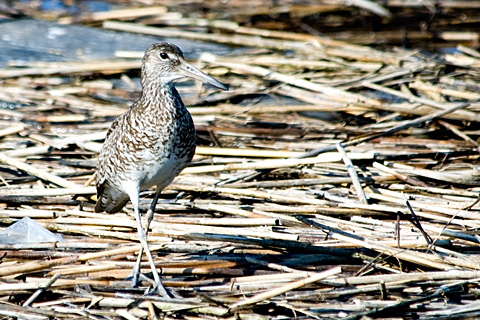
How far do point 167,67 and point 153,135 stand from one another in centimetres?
55

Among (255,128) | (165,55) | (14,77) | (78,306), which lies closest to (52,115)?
(14,77)

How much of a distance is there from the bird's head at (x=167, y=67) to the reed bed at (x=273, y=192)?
1145mm

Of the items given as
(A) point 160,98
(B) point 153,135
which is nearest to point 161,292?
(B) point 153,135

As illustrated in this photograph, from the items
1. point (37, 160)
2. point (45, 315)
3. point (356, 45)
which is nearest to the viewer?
point (45, 315)

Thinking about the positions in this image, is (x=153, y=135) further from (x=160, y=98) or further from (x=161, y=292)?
(x=161, y=292)

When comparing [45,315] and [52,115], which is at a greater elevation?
[52,115]

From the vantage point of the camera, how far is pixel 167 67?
4703 millimetres

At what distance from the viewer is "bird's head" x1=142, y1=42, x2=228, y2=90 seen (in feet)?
15.3

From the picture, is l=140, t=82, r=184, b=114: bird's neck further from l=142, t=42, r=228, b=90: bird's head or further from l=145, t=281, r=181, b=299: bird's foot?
l=145, t=281, r=181, b=299: bird's foot

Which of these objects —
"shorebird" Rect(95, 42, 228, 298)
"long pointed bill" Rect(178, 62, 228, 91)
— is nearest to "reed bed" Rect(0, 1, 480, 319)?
"shorebird" Rect(95, 42, 228, 298)

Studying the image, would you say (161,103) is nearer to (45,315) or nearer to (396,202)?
(45,315)

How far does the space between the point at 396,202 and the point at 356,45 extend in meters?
3.84

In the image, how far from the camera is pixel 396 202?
526 centimetres

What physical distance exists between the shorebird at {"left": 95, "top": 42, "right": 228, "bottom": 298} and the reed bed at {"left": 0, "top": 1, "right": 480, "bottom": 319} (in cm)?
46
